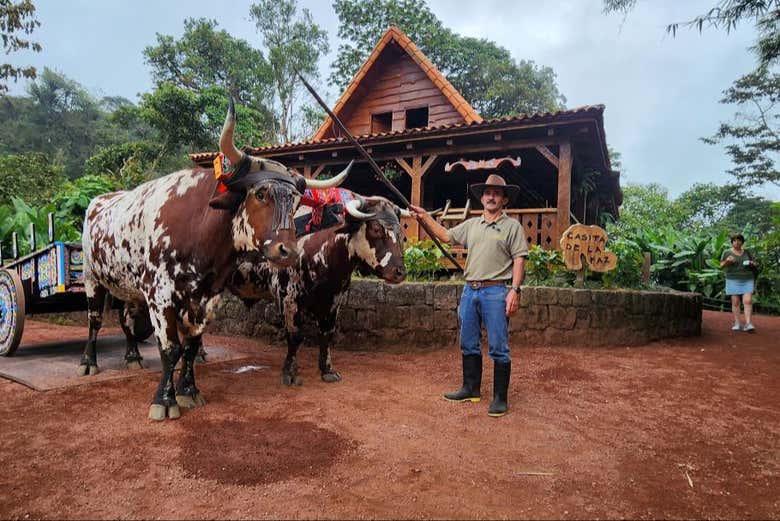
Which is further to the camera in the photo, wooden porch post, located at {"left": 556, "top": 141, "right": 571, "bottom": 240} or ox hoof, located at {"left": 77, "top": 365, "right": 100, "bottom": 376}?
wooden porch post, located at {"left": 556, "top": 141, "right": 571, "bottom": 240}

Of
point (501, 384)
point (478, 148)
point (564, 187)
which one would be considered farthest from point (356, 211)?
point (478, 148)

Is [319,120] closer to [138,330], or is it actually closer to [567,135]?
[567,135]

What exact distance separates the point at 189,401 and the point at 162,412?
27cm

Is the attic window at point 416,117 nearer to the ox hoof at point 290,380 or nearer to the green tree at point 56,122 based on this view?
the ox hoof at point 290,380

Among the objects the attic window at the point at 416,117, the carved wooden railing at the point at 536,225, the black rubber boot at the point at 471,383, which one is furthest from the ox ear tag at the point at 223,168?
the attic window at the point at 416,117

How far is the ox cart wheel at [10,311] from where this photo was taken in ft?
14.4

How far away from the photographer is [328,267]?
431 cm

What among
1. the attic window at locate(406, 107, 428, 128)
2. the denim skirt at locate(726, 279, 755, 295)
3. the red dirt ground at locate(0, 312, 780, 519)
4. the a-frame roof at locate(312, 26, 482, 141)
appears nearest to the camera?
the red dirt ground at locate(0, 312, 780, 519)

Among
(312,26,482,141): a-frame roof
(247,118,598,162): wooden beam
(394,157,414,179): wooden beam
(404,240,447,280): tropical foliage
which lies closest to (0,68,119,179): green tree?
(312,26,482,141): a-frame roof

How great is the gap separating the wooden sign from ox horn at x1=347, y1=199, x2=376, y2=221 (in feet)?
10.5

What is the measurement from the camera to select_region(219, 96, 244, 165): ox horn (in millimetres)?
2871

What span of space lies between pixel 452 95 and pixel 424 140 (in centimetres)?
252

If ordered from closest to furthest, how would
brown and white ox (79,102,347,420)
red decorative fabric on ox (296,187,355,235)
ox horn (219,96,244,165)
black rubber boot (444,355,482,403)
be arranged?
1. ox horn (219,96,244,165)
2. brown and white ox (79,102,347,420)
3. black rubber boot (444,355,482,403)
4. red decorative fabric on ox (296,187,355,235)

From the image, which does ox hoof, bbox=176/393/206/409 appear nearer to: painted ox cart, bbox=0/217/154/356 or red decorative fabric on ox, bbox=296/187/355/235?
painted ox cart, bbox=0/217/154/356
